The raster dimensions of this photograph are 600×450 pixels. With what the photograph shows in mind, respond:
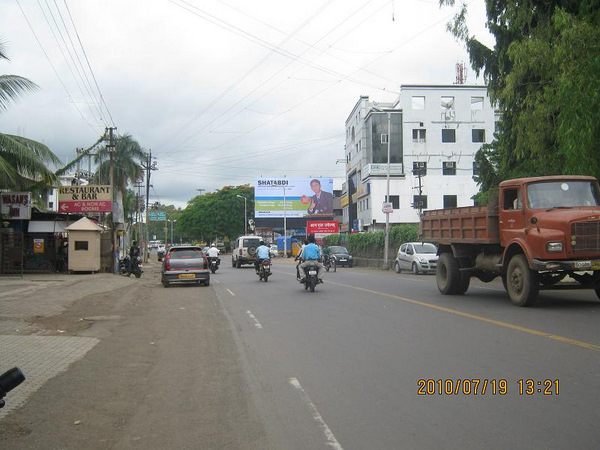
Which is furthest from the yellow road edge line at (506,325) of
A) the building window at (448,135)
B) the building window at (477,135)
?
the building window at (477,135)

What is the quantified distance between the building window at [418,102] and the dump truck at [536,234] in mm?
46176

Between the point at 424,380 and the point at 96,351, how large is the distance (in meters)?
5.37

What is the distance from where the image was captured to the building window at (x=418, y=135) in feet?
198

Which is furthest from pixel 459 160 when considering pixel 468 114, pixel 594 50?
pixel 594 50

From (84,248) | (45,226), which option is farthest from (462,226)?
(45,226)

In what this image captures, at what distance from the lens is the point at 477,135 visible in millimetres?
61188

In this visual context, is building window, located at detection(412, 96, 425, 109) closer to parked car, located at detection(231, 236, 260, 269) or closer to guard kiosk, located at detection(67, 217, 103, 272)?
parked car, located at detection(231, 236, 260, 269)

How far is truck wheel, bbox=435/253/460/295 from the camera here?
659 inches

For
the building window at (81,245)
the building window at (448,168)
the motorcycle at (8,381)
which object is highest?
the building window at (448,168)

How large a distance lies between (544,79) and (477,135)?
44308 millimetres

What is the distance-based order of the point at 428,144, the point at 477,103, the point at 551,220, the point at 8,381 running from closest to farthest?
the point at 8,381
the point at 551,220
the point at 428,144
the point at 477,103

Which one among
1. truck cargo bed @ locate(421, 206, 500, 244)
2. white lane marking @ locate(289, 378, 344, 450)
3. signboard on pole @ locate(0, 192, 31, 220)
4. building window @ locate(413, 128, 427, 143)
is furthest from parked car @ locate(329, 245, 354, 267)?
white lane marking @ locate(289, 378, 344, 450)

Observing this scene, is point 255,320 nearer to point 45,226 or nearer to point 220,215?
point 45,226

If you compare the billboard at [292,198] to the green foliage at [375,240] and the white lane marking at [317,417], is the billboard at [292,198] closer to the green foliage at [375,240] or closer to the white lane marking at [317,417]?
the green foliage at [375,240]
